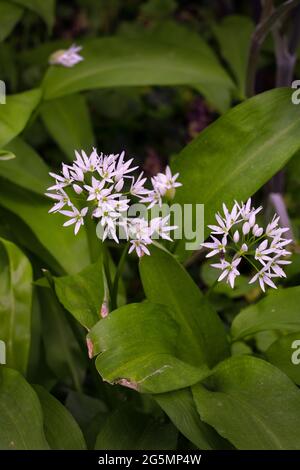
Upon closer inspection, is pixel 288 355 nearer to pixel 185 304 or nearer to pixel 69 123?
pixel 185 304

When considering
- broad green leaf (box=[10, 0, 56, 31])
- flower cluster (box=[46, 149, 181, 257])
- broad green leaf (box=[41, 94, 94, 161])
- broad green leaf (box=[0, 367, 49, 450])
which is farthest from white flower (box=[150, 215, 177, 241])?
broad green leaf (box=[10, 0, 56, 31])

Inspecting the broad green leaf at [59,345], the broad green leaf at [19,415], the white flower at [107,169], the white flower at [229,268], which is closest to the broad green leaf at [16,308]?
the broad green leaf at [19,415]

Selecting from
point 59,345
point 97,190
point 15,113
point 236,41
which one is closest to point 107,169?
point 97,190

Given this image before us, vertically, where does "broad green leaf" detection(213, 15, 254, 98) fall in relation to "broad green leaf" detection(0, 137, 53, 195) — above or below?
above

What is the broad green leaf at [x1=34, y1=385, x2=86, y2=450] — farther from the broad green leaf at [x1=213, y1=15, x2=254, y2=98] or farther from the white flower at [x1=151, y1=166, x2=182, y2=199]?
the broad green leaf at [x1=213, y1=15, x2=254, y2=98]
